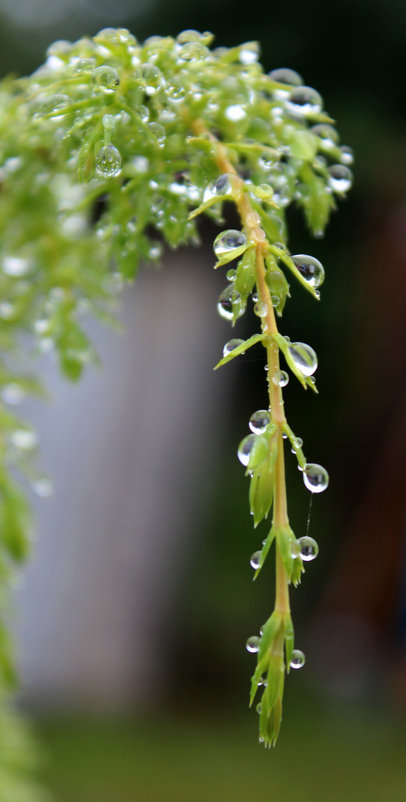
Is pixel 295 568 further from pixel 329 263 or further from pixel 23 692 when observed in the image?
pixel 329 263

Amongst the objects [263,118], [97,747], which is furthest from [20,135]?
[97,747]

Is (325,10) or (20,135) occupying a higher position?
(325,10)

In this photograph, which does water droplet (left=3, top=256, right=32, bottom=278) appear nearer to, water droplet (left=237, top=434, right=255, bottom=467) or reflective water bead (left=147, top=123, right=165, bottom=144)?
reflective water bead (left=147, top=123, right=165, bottom=144)

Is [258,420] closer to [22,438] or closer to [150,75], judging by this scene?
[150,75]

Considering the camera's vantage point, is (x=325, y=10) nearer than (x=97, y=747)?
No

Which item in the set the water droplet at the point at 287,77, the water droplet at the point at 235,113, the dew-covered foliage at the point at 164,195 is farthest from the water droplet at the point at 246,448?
the water droplet at the point at 287,77

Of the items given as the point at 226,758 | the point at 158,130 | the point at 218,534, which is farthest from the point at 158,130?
the point at 218,534
